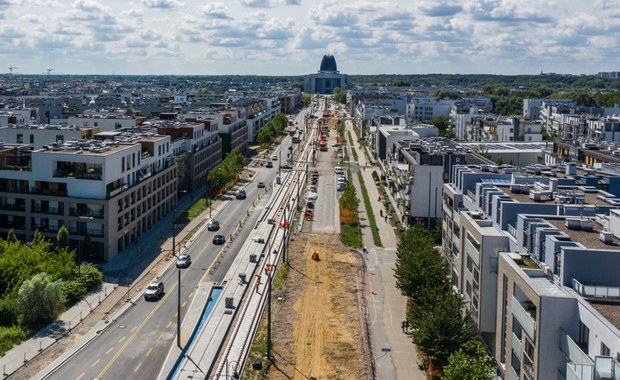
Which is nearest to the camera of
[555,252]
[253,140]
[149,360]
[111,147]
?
[555,252]

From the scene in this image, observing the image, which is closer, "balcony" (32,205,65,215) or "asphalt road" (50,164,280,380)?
"asphalt road" (50,164,280,380)

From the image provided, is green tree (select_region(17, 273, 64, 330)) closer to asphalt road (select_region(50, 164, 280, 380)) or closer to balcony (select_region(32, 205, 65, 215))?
asphalt road (select_region(50, 164, 280, 380))

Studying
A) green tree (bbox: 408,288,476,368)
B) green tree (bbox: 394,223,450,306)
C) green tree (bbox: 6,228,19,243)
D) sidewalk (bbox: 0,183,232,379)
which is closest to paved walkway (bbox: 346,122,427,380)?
green tree (bbox: 408,288,476,368)

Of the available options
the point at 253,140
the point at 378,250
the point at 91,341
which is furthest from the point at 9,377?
the point at 253,140

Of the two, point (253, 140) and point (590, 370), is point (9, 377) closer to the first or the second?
point (590, 370)

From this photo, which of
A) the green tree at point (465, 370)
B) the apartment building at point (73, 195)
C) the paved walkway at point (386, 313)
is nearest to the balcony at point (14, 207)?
the apartment building at point (73, 195)
